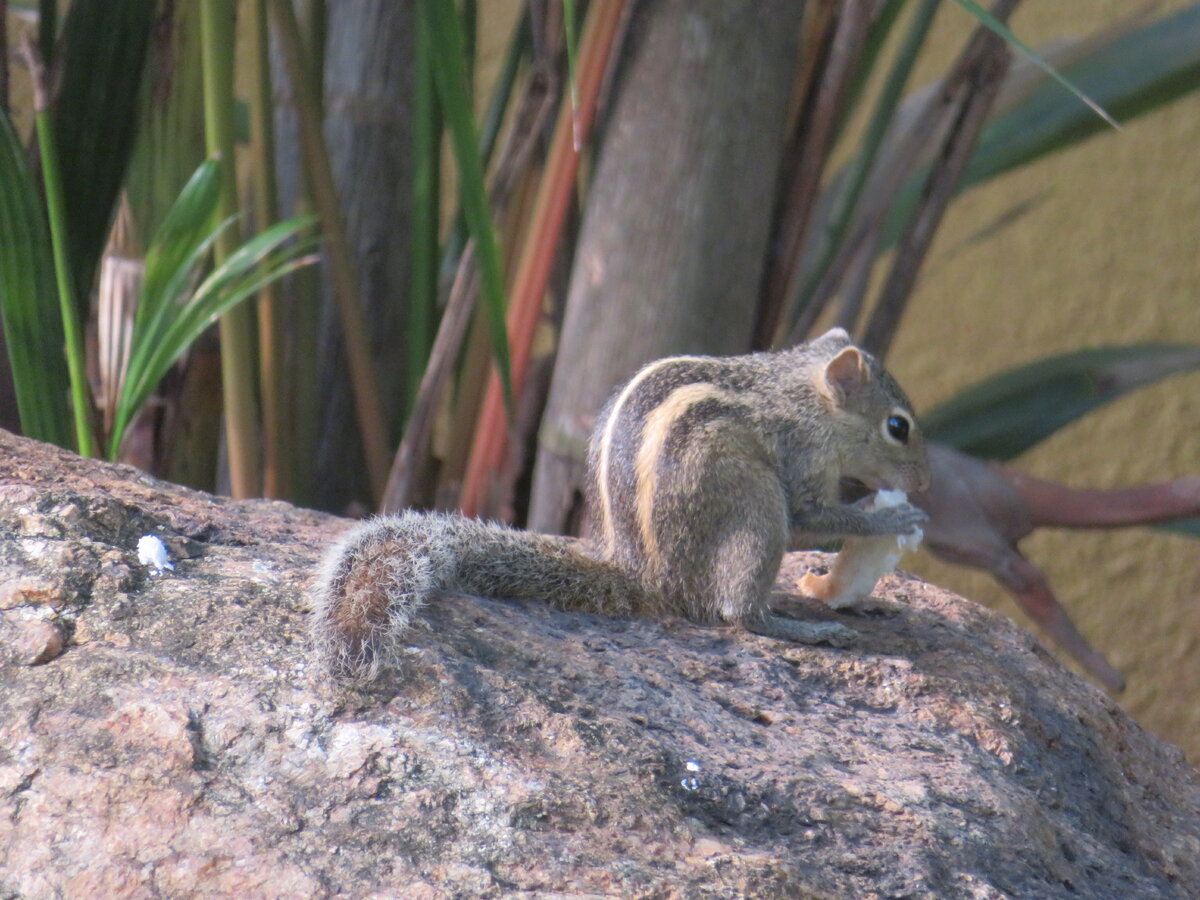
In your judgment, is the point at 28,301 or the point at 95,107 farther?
the point at 95,107

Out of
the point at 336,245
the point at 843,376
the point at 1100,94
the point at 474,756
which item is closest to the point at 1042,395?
the point at 1100,94

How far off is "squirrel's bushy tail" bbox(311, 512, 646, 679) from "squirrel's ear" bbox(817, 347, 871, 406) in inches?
16.4

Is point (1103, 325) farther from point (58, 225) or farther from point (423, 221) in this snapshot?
point (58, 225)

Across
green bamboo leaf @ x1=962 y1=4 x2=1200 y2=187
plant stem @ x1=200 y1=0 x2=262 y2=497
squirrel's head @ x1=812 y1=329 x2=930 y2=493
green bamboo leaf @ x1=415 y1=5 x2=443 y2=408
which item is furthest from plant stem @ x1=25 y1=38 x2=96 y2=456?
green bamboo leaf @ x1=962 y1=4 x2=1200 y2=187

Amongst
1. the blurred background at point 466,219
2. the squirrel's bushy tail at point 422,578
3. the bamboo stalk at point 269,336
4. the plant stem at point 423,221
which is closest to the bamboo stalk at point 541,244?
the blurred background at point 466,219

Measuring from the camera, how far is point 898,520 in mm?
1640

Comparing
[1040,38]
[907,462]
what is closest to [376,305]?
[907,462]

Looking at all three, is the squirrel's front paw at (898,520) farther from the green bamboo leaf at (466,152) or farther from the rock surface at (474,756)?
the green bamboo leaf at (466,152)

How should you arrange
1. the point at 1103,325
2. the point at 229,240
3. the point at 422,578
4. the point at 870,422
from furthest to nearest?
the point at 1103,325 < the point at 229,240 < the point at 870,422 < the point at 422,578

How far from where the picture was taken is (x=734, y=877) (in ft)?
3.09

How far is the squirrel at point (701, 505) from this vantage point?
1373 millimetres

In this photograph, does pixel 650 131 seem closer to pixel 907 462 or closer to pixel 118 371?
pixel 907 462

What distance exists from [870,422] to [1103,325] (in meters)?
2.33

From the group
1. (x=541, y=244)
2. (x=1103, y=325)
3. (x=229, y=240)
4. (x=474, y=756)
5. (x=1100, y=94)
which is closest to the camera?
(x=474, y=756)
